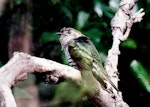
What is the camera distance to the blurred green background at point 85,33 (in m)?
2.54

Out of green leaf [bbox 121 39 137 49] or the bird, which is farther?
green leaf [bbox 121 39 137 49]

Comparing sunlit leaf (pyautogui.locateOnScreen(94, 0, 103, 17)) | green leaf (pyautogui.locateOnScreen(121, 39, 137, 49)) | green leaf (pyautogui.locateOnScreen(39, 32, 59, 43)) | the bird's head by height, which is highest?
sunlit leaf (pyautogui.locateOnScreen(94, 0, 103, 17))

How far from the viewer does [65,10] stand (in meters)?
2.90

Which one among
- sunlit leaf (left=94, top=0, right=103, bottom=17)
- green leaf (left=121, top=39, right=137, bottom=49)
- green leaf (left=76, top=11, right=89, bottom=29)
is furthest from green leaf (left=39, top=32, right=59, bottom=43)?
green leaf (left=121, top=39, right=137, bottom=49)

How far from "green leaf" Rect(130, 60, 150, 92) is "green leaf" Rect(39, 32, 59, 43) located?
50cm

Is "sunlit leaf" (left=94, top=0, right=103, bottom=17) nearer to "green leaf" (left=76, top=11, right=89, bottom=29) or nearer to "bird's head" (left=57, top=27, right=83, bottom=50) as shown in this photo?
"green leaf" (left=76, top=11, right=89, bottom=29)

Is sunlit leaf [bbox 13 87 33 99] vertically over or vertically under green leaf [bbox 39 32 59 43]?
under

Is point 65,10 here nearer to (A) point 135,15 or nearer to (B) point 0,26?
(B) point 0,26

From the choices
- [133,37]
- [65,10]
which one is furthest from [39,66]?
[65,10]

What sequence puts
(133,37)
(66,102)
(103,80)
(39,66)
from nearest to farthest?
1. (66,102)
2. (39,66)
3. (103,80)
4. (133,37)

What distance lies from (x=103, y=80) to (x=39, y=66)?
0.84 feet

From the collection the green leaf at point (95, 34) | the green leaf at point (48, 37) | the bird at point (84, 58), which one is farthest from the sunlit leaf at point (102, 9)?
the bird at point (84, 58)

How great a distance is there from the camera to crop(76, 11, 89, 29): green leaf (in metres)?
2.67

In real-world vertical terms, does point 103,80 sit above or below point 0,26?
below
